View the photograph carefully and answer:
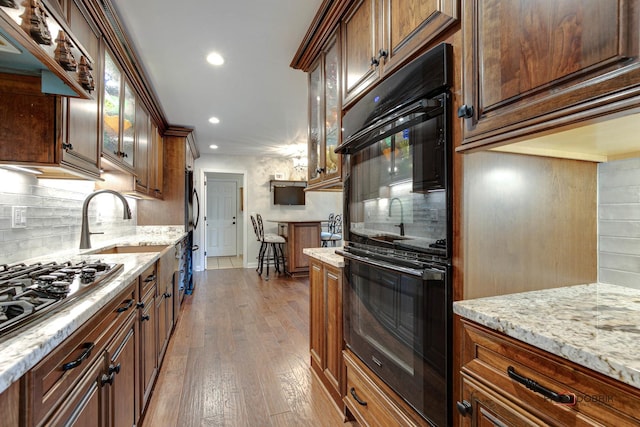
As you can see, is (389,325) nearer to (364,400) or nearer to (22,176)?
(364,400)

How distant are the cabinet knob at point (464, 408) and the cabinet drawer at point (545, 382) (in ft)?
0.28

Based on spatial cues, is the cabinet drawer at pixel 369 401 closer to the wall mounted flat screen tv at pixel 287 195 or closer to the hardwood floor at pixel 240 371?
the hardwood floor at pixel 240 371

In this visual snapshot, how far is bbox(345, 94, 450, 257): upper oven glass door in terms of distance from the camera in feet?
3.27

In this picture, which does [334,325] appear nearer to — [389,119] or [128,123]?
[389,119]

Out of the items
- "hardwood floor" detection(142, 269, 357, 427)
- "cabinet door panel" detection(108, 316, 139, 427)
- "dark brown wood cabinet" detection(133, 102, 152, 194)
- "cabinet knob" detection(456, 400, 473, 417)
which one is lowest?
"hardwood floor" detection(142, 269, 357, 427)

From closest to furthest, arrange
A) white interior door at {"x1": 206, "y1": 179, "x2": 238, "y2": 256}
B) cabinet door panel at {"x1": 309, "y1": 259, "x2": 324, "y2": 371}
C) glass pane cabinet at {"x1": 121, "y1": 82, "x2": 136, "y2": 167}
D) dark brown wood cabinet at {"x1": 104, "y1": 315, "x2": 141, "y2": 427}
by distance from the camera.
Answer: dark brown wood cabinet at {"x1": 104, "y1": 315, "x2": 141, "y2": 427}, cabinet door panel at {"x1": 309, "y1": 259, "x2": 324, "y2": 371}, glass pane cabinet at {"x1": 121, "y1": 82, "x2": 136, "y2": 167}, white interior door at {"x1": 206, "y1": 179, "x2": 238, "y2": 256}

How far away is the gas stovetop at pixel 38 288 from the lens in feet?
2.44

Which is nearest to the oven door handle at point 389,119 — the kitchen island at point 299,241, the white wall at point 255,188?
the kitchen island at point 299,241

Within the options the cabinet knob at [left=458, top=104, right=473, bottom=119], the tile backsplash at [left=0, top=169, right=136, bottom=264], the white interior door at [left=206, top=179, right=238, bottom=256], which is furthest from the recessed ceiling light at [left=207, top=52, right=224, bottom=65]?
the white interior door at [left=206, top=179, right=238, bottom=256]

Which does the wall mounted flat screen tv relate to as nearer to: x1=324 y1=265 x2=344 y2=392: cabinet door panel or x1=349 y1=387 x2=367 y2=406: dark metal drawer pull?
x1=324 y1=265 x2=344 y2=392: cabinet door panel

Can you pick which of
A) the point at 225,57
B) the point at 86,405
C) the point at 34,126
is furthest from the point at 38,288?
the point at 225,57

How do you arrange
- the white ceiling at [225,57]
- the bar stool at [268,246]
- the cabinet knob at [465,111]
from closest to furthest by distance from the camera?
the cabinet knob at [465,111] < the white ceiling at [225,57] < the bar stool at [268,246]

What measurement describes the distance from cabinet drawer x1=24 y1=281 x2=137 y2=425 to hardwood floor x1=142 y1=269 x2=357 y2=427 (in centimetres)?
100

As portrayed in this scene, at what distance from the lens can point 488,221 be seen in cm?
96
